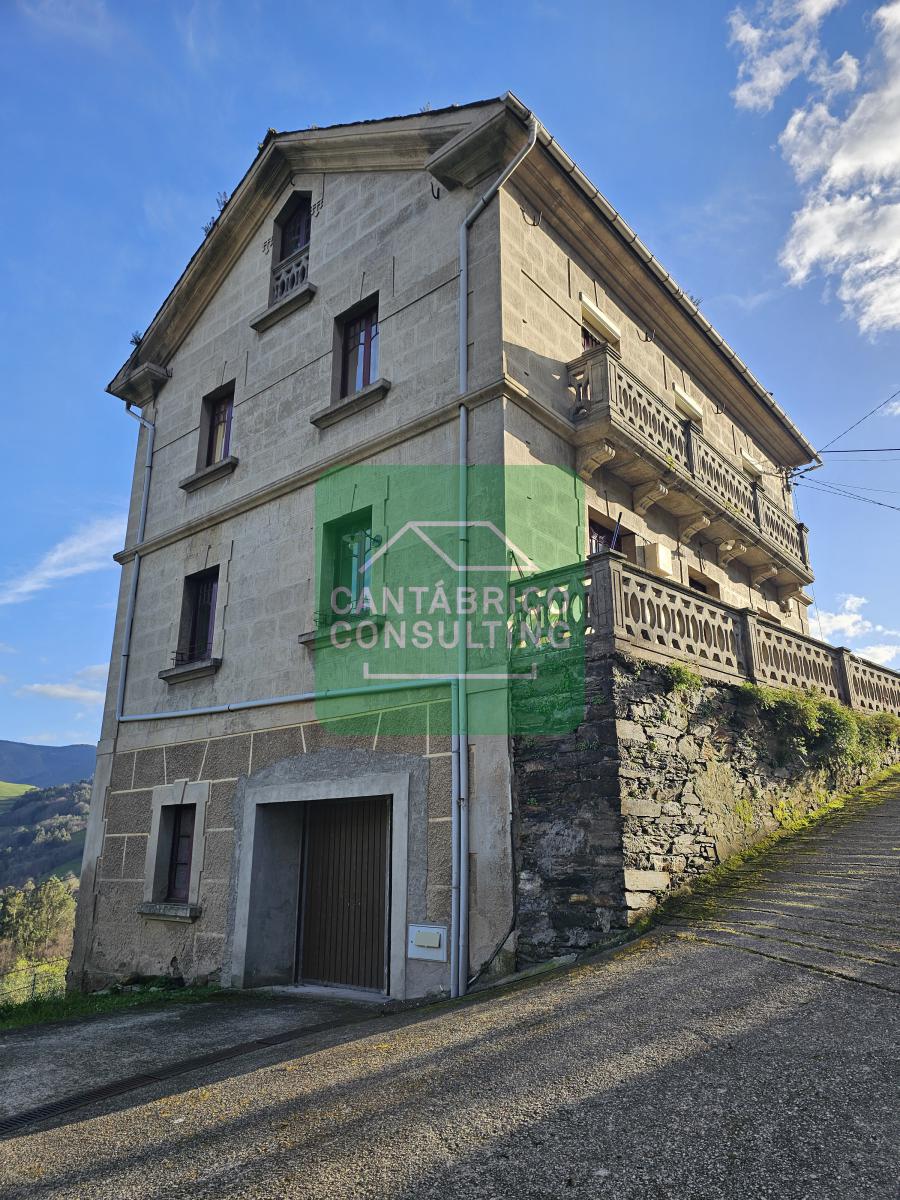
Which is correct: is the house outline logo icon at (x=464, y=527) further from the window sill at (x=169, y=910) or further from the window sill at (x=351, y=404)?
the window sill at (x=169, y=910)

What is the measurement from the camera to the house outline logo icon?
8.82 m

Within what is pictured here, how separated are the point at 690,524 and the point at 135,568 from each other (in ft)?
30.5

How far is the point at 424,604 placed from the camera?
9305mm

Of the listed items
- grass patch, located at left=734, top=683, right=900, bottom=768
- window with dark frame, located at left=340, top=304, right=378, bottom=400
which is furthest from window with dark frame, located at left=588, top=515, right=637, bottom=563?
window with dark frame, located at left=340, top=304, right=378, bottom=400

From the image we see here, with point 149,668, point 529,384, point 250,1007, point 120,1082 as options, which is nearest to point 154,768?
point 149,668

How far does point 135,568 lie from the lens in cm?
1391

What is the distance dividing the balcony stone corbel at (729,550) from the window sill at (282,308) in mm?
7954

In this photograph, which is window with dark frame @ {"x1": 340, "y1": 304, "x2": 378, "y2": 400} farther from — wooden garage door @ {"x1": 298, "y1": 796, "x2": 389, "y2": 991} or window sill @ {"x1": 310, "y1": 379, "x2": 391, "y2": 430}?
wooden garage door @ {"x1": 298, "y1": 796, "x2": 389, "y2": 991}

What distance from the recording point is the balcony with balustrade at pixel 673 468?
10461 millimetres

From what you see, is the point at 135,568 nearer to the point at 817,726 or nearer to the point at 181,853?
the point at 181,853

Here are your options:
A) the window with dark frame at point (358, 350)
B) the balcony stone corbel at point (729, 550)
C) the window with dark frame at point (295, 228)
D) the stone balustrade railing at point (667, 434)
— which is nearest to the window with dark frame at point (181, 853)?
the window with dark frame at point (358, 350)

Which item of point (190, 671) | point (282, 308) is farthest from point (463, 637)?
point (282, 308)

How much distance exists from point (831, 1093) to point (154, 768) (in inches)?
415

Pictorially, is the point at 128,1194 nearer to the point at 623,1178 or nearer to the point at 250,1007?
the point at 623,1178
